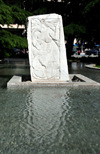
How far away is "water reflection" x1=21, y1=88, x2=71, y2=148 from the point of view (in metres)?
4.47

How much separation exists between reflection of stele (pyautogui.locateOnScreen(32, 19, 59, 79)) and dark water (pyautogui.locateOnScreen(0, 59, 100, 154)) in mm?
2203

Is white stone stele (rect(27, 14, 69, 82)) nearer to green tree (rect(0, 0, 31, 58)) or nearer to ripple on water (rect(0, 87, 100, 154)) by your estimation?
ripple on water (rect(0, 87, 100, 154))

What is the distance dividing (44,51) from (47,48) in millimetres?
166

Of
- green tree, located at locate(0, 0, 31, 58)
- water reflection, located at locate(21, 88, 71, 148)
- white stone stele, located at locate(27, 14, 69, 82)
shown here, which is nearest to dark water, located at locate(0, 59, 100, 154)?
water reflection, located at locate(21, 88, 71, 148)

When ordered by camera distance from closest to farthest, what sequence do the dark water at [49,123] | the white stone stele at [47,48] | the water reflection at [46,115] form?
1. the dark water at [49,123]
2. the water reflection at [46,115]
3. the white stone stele at [47,48]

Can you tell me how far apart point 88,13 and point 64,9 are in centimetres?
468

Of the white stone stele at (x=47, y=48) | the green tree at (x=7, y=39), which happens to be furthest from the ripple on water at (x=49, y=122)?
the green tree at (x=7, y=39)

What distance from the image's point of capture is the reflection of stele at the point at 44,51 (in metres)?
10.4

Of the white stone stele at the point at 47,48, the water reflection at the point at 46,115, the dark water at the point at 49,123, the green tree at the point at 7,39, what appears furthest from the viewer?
the green tree at the point at 7,39

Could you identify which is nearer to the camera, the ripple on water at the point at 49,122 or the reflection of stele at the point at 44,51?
the ripple on water at the point at 49,122

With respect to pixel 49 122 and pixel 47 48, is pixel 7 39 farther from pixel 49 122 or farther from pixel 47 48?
pixel 49 122

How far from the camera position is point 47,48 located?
34.3 ft

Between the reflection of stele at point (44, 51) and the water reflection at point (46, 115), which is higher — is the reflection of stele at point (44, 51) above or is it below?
above

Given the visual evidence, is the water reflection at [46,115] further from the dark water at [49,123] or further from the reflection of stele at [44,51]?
the reflection of stele at [44,51]
